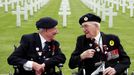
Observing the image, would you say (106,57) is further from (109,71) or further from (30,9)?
(30,9)

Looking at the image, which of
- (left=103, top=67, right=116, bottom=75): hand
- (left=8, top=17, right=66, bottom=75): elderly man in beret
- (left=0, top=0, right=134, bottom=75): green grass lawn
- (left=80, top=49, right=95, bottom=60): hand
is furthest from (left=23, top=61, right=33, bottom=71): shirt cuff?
(left=0, top=0, right=134, bottom=75): green grass lawn

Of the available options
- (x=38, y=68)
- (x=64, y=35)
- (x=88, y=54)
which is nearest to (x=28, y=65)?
(x=38, y=68)

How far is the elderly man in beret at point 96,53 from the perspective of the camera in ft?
24.8

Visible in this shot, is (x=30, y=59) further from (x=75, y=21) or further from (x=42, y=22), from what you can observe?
(x=75, y=21)

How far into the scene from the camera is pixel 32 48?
8.05 metres

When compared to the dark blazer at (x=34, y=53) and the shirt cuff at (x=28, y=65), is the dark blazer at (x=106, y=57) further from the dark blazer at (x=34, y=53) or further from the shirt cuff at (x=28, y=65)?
the shirt cuff at (x=28, y=65)

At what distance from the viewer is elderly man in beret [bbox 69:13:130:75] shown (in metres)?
7.57

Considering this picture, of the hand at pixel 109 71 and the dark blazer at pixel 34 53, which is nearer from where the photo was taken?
the hand at pixel 109 71

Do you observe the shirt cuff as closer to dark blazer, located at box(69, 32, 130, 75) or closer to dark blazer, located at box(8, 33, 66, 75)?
dark blazer, located at box(8, 33, 66, 75)

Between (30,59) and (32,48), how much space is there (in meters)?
0.18

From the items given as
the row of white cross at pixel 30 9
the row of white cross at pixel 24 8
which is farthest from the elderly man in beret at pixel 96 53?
the row of white cross at pixel 24 8

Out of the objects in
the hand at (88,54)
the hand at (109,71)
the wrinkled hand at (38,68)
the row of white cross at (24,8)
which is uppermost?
the hand at (88,54)

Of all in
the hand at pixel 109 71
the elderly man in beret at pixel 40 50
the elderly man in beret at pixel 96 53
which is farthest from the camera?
the elderly man in beret at pixel 40 50

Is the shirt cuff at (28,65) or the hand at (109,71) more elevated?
the hand at (109,71)
